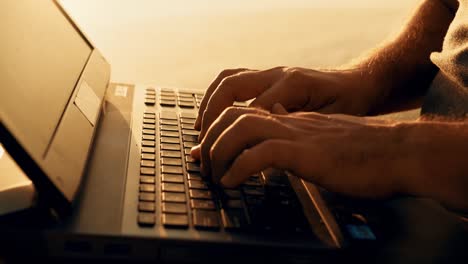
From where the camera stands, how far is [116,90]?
0.90m

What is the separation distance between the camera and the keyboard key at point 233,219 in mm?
500

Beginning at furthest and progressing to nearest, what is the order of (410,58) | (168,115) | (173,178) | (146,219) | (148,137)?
(410,58) → (168,115) → (148,137) → (173,178) → (146,219)

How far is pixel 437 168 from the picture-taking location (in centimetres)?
58

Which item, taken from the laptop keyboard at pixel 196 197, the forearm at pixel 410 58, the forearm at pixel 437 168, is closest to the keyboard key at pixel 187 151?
the laptop keyboard at pixel 196 197

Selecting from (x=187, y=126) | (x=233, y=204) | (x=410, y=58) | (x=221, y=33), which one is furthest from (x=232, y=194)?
(x=221, y=33)

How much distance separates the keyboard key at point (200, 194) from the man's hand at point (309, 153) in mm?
18

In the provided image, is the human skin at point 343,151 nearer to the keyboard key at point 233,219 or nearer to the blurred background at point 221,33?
the keyboard key at point 233,219

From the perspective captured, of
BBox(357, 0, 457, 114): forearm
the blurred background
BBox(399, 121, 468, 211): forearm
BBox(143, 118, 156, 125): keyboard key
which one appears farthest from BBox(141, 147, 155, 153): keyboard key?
the blurred background

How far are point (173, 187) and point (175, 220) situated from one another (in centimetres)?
8

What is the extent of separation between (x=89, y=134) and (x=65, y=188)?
0.16 m

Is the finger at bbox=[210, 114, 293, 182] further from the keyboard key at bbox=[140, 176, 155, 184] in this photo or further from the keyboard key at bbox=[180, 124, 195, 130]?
the keyboard key at bbox=[180, 124, 195, 130]

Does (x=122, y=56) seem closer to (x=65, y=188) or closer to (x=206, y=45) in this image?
(x=206, y=45)

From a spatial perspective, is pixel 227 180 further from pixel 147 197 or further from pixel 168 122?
Answer: pixel 168 122

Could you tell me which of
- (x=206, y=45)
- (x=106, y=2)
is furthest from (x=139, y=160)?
(x=106, y=2)
